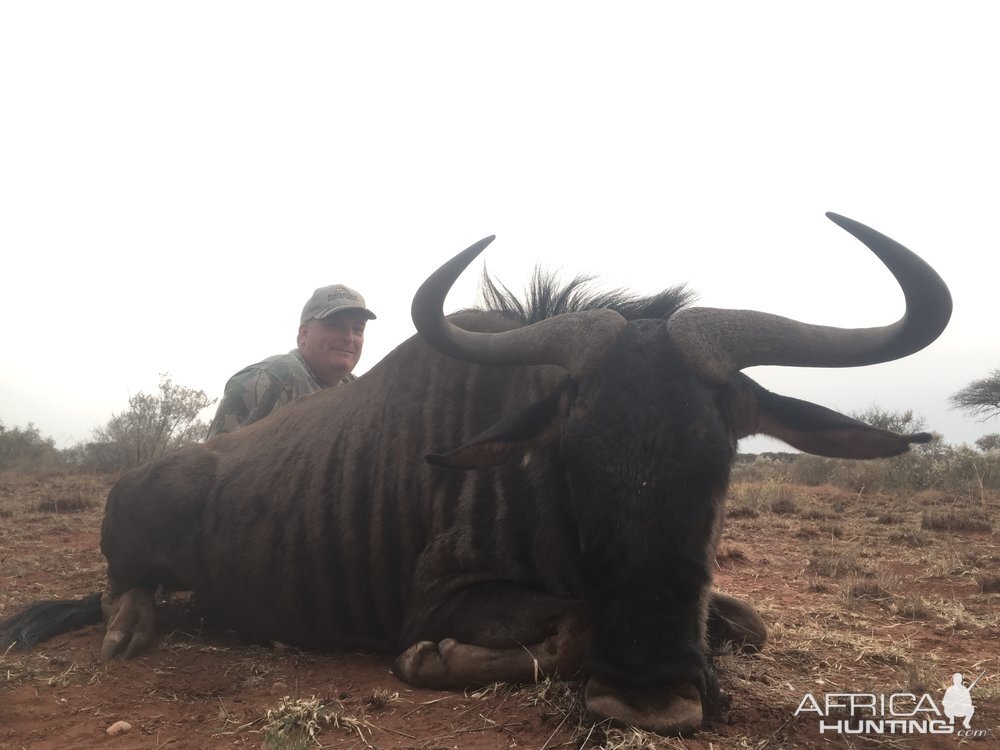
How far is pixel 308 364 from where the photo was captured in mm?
7402

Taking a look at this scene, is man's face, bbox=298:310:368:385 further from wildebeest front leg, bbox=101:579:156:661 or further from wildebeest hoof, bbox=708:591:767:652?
wildebeest hoof, bbox=708:591:767:652

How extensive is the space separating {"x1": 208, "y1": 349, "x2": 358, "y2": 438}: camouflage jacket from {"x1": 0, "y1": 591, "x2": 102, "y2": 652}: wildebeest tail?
229cm

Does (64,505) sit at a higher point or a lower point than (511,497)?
lower

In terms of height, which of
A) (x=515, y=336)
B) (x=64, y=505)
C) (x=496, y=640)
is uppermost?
(x=515, y=336)

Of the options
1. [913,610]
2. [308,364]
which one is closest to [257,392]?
[308,364]

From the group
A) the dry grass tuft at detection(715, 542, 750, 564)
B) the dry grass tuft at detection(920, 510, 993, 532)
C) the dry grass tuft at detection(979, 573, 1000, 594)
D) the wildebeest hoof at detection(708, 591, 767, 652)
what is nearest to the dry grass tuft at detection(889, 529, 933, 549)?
the dry grass tuft at detection(920, 510, 993, 532)

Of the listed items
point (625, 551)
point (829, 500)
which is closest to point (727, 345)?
point (625, 551)

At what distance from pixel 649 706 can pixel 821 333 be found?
65.3 inches

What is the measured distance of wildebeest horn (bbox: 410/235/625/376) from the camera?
3.11 meters

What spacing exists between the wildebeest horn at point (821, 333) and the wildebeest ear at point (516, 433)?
557 millimetres

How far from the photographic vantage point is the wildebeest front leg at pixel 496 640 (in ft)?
9.87

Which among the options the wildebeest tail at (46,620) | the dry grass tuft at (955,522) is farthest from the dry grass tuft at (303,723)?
the dry grass tuft at (955,522)

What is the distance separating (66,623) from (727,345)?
411 centimetres

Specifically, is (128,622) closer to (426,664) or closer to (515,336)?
(426,664)
